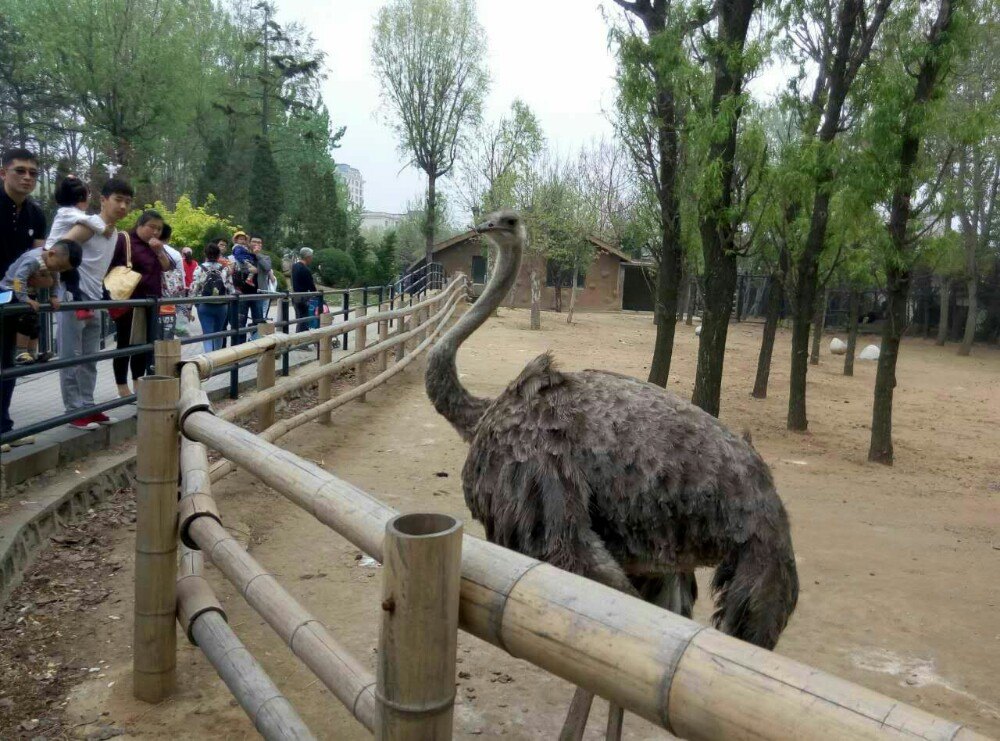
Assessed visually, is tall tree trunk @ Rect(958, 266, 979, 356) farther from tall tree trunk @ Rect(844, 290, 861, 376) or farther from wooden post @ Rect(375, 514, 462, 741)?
wooden post @ Rect(375, 514, 462, 741)

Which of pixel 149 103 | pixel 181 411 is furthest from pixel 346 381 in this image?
pixel 149 103

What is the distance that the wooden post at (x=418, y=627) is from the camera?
3.41 ft

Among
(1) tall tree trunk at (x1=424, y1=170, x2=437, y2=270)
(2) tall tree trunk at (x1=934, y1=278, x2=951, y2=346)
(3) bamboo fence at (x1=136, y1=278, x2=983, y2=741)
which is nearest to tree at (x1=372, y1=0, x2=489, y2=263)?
(1) tall tree trunk at (x1=424, y1=170, x2=437, y2=270)

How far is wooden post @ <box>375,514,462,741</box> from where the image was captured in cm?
104

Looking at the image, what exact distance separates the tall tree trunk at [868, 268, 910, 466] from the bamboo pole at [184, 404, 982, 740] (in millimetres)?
7881

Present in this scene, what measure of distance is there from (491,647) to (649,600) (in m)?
0.77

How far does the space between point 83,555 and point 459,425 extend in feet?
5.37

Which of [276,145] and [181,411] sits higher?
[276,145]

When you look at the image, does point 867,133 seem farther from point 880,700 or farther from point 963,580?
point 880,700

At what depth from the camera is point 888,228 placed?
8023mm

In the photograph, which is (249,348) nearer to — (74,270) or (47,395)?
(74,270)

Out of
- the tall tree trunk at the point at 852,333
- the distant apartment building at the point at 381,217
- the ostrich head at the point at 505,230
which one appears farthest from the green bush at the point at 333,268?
the distant apartment building at the point at 381,217

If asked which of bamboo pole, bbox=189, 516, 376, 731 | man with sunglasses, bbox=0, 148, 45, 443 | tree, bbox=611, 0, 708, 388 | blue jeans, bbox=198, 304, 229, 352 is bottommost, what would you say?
bamboo pole, bbox=189, 516, 376, 731

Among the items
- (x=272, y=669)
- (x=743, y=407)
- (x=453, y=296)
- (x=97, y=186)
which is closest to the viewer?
(x=272, y=669)
